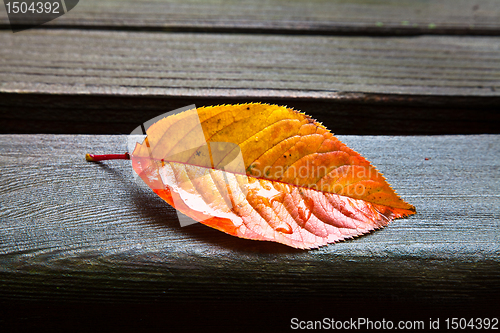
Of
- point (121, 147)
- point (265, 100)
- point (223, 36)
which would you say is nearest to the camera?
point (121, 147)

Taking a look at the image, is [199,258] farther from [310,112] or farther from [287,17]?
[287,17]

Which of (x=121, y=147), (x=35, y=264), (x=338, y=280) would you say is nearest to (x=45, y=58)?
(x=121, y=147)

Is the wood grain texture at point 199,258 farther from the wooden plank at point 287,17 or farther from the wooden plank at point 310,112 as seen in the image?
the wooden plank at point 287,17

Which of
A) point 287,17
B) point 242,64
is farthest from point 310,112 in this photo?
point 287,17

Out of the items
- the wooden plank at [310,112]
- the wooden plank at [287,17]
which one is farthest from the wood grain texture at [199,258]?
the wooden plank at [287,17]

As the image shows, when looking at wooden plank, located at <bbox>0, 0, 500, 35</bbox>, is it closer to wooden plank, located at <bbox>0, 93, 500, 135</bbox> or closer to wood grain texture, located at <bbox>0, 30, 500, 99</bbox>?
wood grain texture, located at <bbox>0, 30, 500, 99</bbox>

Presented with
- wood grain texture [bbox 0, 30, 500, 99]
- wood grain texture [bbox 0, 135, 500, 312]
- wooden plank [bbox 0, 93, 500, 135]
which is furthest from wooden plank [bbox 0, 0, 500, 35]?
wood grain texture [bbox 0, 135, 500, 312]

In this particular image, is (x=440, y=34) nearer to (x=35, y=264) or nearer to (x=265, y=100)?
(x=265, y=100)
